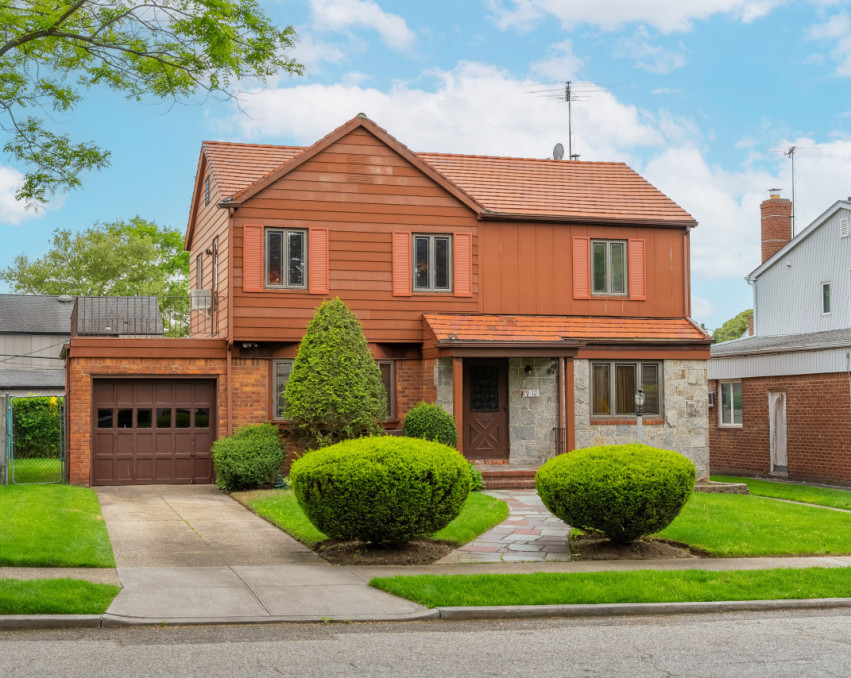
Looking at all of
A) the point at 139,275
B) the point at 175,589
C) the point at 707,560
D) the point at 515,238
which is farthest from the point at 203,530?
the point at 139,275

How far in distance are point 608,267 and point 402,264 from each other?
16.4 feet

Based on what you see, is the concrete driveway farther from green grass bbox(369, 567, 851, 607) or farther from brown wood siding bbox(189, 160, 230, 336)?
brown wood siding bbox(189, 160, 230, 336)

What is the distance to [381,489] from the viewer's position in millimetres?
10953

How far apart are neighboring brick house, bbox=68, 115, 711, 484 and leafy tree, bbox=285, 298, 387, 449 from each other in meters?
1.67

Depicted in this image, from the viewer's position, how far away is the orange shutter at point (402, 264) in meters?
20.8

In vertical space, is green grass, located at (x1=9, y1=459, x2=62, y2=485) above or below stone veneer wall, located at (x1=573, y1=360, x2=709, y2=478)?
below

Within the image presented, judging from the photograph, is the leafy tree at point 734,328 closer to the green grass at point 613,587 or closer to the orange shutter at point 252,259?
the orange shutter at point 252,259

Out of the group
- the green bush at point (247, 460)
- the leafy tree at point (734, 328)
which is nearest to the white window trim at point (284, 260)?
the green bush at point (247, 460)

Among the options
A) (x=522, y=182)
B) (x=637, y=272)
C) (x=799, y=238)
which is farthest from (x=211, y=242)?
(x=799, y=238)

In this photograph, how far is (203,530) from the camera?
1367cm

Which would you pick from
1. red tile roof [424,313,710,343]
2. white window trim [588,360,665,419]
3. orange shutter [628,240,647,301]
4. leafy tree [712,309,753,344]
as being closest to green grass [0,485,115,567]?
red tile roof [424,313,710,343]

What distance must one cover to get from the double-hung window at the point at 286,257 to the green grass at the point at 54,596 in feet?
37.1

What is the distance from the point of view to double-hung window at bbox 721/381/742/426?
26.7 metres

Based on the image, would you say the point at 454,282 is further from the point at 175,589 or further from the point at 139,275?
the point at 139,275
